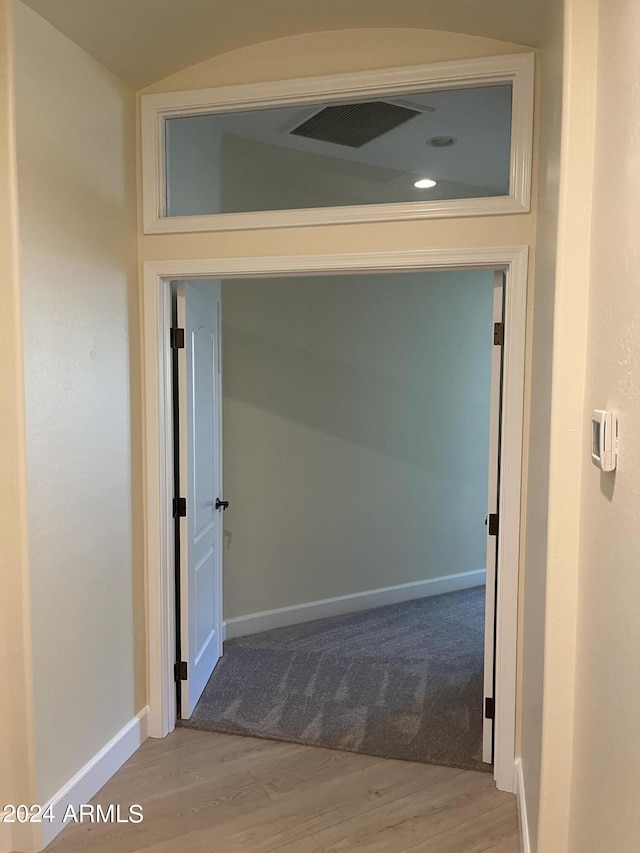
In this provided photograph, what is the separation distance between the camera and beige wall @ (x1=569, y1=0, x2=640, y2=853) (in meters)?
1.17

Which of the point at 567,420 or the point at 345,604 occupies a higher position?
the point at 567,420

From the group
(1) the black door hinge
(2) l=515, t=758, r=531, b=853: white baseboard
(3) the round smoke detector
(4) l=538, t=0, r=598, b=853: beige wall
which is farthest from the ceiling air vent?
(2) l=515, t=758, r=531, b=853: white baseboard

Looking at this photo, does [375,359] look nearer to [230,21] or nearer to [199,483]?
[199,483]

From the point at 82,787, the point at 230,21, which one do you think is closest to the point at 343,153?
the point at 230,21

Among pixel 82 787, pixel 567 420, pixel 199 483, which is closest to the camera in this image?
pixel 567 420

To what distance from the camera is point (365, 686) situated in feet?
11.4

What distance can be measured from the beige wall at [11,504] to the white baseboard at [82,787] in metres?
0.05

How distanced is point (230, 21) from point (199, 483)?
1.95 m

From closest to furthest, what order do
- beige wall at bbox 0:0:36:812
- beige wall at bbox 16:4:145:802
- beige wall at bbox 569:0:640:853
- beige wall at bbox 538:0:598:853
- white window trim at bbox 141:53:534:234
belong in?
beige wall at bbox 569:0:640:853
beige wall at bbox 538:0:598:853
beige wall at bbox 0:0:36:812
beige wall at bbox 16:4:145:802
white window trim at bbox 141:53:534:234

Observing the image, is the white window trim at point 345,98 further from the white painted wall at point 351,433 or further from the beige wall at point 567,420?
the white painted wall at point 351,433

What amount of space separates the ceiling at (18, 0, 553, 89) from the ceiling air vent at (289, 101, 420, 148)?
0.29m

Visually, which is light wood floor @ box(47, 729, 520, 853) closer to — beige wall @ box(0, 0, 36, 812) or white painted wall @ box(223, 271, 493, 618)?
beige wall @ box(0, 0, 36, 812)

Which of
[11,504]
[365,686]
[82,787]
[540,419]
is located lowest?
[365,686]

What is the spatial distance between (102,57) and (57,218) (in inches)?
28.2
